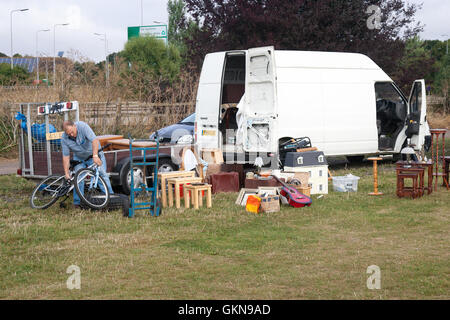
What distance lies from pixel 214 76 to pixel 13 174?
575 centimetres

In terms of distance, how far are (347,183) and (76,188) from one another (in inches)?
201

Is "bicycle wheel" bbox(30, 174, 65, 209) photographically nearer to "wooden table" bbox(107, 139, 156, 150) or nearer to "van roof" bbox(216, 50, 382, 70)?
"wooden table" bbox(107, 139, 156, 150)

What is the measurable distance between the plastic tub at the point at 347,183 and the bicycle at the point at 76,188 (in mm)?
4435

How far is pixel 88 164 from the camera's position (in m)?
10.3

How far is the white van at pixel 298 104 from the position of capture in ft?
40.8

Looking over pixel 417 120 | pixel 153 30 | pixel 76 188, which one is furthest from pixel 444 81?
pixel 153 30

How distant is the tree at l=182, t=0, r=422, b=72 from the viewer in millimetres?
18844

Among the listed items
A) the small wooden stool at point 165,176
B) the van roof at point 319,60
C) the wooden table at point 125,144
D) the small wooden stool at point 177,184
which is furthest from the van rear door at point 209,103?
the small wooden stool at point 177,184

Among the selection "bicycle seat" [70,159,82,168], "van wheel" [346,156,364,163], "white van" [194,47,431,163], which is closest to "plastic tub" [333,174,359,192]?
"white van" [194,47,431,163]

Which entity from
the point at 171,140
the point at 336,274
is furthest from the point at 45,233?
the point at 171,140

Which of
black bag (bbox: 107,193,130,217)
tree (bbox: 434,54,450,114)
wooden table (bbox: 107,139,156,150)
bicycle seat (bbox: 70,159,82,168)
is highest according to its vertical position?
tree (bbox: 434,54,450,114)

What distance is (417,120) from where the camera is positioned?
48.1 feet

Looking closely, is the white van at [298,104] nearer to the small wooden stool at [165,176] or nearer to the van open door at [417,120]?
the van open door at [417,120]

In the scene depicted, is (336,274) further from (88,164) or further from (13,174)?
(13,174)
